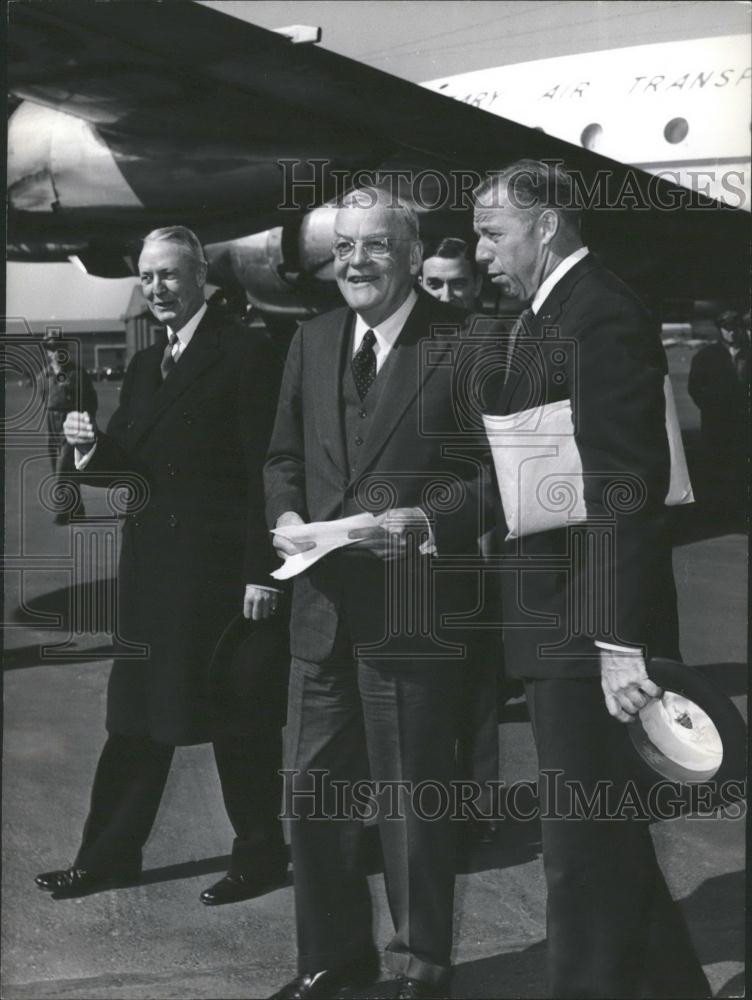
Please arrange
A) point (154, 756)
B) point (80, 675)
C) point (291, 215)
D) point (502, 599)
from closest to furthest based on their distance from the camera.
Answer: point (502, 599) → point (154, 756) → point (80, 675) → point (291, 215)

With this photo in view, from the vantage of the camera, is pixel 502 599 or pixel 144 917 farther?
pixel 144 917

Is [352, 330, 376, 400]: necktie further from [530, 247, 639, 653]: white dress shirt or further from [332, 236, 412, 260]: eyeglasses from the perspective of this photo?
[530, 247, 639, 653]: white dress shirt

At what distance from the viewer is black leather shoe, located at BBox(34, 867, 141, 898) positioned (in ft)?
9.83

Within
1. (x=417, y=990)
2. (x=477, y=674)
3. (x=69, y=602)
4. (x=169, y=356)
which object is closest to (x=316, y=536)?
(x=477, y=674)

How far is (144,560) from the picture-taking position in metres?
3.01

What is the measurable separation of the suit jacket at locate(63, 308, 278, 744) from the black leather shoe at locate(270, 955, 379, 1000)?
67 centimetres

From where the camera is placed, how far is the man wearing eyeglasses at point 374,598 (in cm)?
266

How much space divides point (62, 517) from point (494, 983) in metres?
1.64

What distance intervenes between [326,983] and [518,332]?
1.68m

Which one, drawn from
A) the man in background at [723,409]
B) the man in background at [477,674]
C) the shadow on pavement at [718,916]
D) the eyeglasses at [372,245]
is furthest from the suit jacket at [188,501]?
the shadow on pavement at [718,916]

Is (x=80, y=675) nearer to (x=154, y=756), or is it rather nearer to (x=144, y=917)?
(x=154, y=756)

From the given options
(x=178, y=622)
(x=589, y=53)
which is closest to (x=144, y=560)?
(x=178, y=622)

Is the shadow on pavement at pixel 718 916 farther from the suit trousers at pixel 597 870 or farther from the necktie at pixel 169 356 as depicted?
the necktie at pixel 169 356

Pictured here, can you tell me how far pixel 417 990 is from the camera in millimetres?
2785
